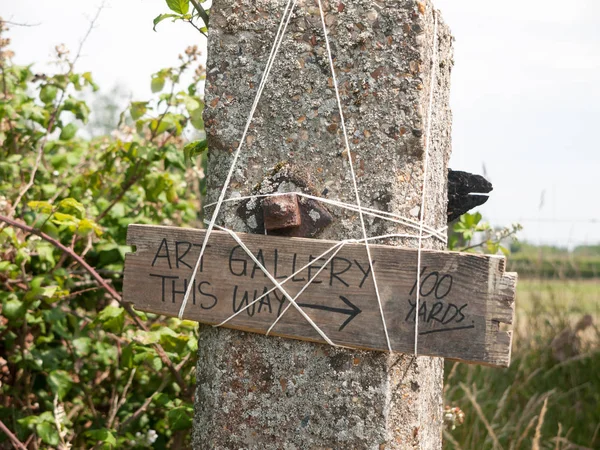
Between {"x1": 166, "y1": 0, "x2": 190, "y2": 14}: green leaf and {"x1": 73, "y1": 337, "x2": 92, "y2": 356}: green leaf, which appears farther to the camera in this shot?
{"x1": 73, "y1": 337, "x2": 92, "y2": 356}: green leaf

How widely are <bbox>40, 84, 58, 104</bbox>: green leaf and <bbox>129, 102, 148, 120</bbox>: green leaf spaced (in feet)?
1.25

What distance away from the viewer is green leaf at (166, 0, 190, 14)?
1763 millimetres

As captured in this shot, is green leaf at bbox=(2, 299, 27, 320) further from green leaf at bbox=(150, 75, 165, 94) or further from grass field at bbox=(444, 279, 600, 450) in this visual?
grass field at bbox=(444, 279, 600, 450)

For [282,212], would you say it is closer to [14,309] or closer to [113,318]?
[113,318]

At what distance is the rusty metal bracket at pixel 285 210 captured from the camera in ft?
4.82

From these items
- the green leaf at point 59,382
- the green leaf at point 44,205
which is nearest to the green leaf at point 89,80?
the green leaf at point 44,205

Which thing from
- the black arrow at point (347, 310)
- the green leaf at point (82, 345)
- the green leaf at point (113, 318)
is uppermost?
the black arrow at point (347, 310)

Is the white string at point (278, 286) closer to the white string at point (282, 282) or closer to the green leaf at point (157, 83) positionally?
A: the white string at point (282, 282)

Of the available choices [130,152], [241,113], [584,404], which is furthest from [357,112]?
[584,404]

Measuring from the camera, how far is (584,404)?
12.8 feet

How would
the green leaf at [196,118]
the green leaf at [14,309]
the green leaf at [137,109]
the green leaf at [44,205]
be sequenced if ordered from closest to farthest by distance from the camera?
the green leaf at [44,205] < the green leaf at [14,309] < the green leaf at [196,118] < the green leaf at [137,109]

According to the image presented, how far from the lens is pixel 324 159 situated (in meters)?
1.50

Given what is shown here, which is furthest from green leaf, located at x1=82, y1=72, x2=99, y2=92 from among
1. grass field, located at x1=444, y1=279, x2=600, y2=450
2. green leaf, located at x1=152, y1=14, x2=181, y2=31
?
grass field, located at x1=444, y1=279, x2=600, y2=450

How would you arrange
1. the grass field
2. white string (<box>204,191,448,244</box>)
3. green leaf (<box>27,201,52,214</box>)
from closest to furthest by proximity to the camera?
white string (<box>204,191,448,244</box>) → green leaf (<box>27,201,52,214</box>) → the grass field
